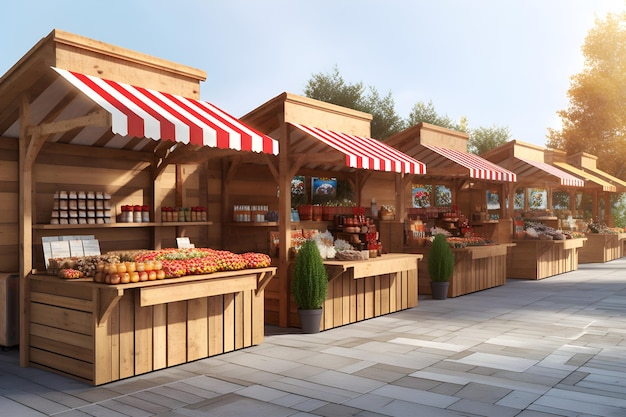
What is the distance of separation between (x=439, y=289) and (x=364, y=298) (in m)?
2.51

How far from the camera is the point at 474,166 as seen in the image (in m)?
12.3

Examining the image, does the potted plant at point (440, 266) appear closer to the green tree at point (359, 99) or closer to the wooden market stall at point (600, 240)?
the wooden market stall at point (600, 240)

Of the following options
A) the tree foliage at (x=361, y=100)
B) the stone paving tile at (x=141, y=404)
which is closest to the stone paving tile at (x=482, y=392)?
the stone paving tile at (x=141, y=404)

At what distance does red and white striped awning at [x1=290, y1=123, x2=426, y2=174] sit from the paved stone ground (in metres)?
2.29

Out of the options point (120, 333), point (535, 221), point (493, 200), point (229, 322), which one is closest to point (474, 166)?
point (535, 221)

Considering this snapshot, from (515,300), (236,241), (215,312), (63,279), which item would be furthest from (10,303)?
(515,300)

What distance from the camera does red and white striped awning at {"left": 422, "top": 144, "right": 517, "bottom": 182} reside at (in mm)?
12047

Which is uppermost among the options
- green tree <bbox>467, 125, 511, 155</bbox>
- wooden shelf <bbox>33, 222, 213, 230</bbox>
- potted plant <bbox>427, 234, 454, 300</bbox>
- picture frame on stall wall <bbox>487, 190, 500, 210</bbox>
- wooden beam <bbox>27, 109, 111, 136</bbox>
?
green tree <bbox>467, 125, 511, 155</bbox>

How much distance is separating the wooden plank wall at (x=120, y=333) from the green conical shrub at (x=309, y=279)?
3.93 feet

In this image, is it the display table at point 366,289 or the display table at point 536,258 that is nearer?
the display table at point 366,289

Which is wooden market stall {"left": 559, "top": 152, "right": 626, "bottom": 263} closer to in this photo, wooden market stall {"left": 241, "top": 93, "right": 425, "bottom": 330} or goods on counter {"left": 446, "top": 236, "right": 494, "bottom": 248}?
goods on counter {"left": 446, "top": 236, "right": 494, "bottom": 248}

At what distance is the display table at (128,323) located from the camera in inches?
215

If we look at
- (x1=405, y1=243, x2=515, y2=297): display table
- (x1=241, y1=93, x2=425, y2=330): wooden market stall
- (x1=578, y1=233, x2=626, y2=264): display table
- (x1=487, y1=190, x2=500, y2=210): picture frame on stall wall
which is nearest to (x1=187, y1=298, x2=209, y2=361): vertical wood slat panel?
(x1=241, y1=93, x2=425, y2=330): wooden market stall

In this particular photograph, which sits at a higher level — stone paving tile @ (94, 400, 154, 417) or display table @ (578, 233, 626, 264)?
display table @ (578, 233, 626, 264)
